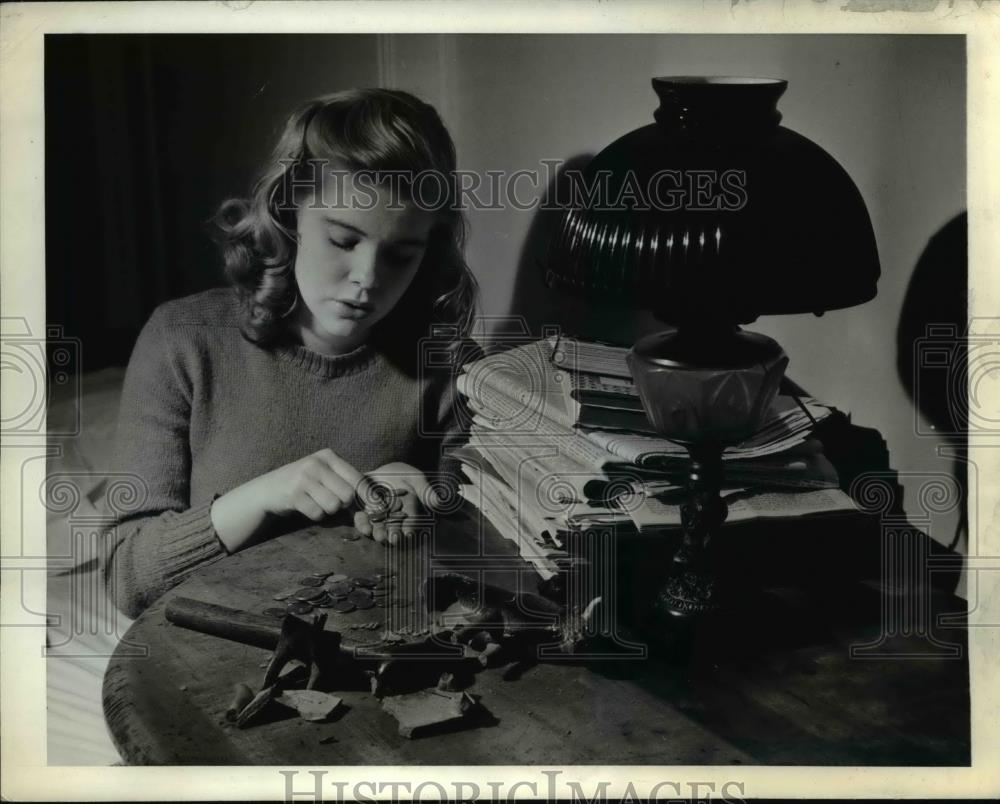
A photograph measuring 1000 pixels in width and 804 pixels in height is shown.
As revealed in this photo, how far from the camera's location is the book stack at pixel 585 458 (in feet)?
4.93

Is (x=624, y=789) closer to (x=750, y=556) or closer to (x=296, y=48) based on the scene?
(x=750, y=556)

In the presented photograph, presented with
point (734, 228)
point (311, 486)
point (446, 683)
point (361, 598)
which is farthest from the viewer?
point (311, 486)

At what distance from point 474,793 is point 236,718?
0.33m

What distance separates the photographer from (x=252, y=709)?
1.30m

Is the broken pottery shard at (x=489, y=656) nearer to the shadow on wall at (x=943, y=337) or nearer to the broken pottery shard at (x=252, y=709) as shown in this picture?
the broken pottery shard at (x=252, y=709)

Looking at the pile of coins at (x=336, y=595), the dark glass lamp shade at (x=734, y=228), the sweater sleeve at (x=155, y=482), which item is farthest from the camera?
the sweater sleeve at (x=155, y=482)

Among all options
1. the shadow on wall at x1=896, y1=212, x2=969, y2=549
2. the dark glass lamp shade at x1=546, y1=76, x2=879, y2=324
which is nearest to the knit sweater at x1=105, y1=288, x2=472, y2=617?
the dark glass lamp shade at x1=546, y1=76, x2=879, y2=324

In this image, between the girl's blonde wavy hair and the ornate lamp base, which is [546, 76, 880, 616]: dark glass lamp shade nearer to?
the ornate lamp base

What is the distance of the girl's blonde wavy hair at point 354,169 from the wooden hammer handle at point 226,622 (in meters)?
0.39

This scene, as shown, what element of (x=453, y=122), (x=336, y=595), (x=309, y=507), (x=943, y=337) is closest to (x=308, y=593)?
(x=336, y=595)

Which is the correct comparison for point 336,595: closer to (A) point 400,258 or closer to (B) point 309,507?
(B) point 309,507

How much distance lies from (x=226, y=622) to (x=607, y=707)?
50cm

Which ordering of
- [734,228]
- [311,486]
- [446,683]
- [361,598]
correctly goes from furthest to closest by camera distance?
[311,486] < [361,598] < [446,683] < [734,228]

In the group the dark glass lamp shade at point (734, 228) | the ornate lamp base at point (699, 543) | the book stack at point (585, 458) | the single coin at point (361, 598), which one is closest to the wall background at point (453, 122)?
the book stack at point (585, 458)
